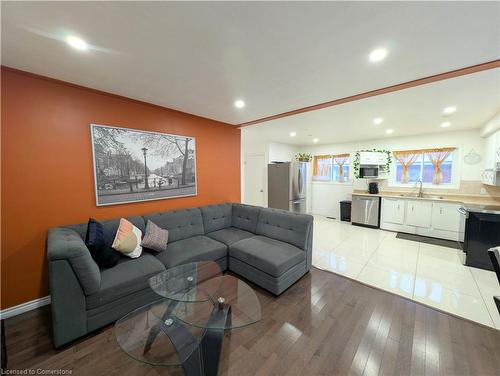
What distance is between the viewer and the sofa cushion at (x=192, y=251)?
2.27 meters

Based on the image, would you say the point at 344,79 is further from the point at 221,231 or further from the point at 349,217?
the point at 349,217

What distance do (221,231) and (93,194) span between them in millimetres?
1837

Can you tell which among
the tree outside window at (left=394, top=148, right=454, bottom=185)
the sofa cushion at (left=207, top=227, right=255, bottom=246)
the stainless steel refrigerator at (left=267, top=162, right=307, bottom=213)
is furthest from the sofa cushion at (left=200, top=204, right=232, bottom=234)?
the tree outside window at (left=394, top=148, right=454, bottom=185)

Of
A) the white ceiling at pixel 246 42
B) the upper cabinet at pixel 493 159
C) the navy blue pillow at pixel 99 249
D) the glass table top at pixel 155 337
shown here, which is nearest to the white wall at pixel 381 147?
the upper cabinet at pixel 493 159

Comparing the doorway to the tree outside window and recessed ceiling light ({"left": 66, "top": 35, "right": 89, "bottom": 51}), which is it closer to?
the tree outside window

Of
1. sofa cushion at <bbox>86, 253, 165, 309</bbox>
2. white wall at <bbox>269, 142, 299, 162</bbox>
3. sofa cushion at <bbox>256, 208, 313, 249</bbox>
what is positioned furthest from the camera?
white wall at <bbox>269, 142, 299, 162</bbox>

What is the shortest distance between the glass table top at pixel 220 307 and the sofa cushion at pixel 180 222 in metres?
1.15

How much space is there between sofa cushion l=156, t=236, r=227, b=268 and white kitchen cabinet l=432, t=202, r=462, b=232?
15.4 feet

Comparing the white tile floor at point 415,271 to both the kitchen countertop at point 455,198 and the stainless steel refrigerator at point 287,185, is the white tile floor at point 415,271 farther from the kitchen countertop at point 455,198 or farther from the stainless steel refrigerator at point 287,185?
the stainless steel refrigerator at point 287,185

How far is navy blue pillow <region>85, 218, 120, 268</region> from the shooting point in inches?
77.2

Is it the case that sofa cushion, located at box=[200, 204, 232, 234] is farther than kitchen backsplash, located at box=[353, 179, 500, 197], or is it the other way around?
kitchen backsplash, located at box=[353, 179, 500, 197]

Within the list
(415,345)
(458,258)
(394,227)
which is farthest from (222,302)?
(394,227)

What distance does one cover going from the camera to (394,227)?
15.9 feet

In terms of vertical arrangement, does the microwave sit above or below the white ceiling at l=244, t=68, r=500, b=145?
below
